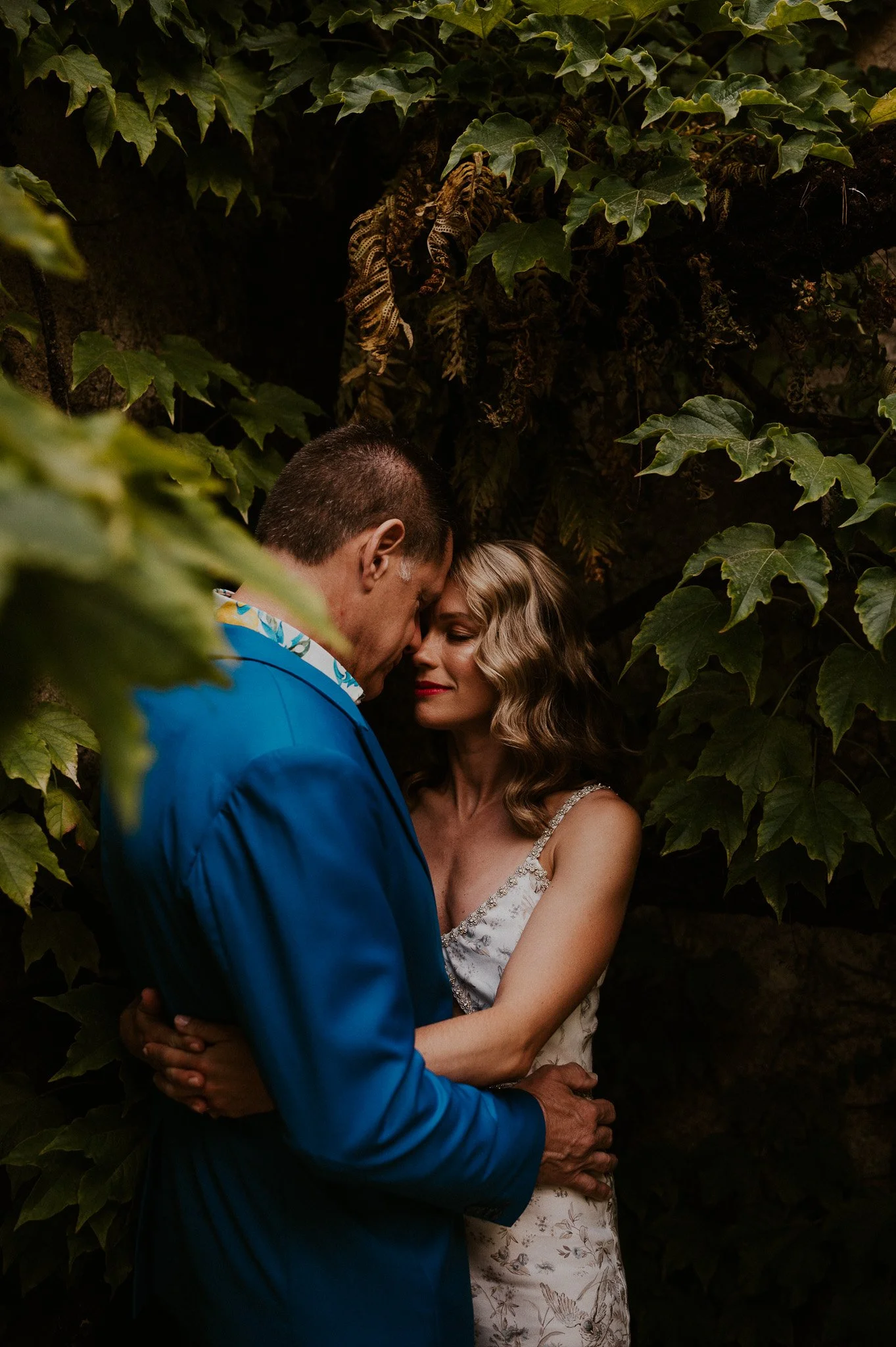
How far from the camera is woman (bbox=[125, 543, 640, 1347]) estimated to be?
1.62 m

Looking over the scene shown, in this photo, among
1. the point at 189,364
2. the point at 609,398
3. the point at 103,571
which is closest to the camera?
the point at 103,571

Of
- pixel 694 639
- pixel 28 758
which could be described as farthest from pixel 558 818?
pixel 28 758

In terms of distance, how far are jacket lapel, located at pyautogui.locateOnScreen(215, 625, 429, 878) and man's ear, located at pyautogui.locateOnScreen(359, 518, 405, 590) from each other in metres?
0.27

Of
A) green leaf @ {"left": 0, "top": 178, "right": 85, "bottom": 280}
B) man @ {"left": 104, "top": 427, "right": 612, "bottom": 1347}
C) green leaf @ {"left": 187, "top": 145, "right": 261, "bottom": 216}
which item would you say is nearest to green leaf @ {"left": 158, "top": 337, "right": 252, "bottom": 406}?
green leaf @ {"left": 187, "top": 145, "right": 261, "bottom": 216}

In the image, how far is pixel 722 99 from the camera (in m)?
1.89

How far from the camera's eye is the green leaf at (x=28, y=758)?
186cm

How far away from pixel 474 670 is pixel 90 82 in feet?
4.56

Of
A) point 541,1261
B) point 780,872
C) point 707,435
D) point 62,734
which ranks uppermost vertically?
point 707,435

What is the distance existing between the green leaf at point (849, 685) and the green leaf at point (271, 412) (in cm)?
129

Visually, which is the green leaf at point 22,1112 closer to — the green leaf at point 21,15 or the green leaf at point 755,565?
the green leaf at point 755,565

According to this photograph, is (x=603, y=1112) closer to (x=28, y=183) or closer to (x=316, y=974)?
(x=316, y=974)

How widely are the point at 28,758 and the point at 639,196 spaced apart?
1.53 meters

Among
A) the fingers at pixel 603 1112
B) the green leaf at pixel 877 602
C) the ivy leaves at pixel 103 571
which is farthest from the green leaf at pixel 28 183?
the fingers at pixel 603 1112

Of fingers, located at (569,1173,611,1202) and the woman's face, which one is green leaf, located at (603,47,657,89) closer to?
the woman's face
